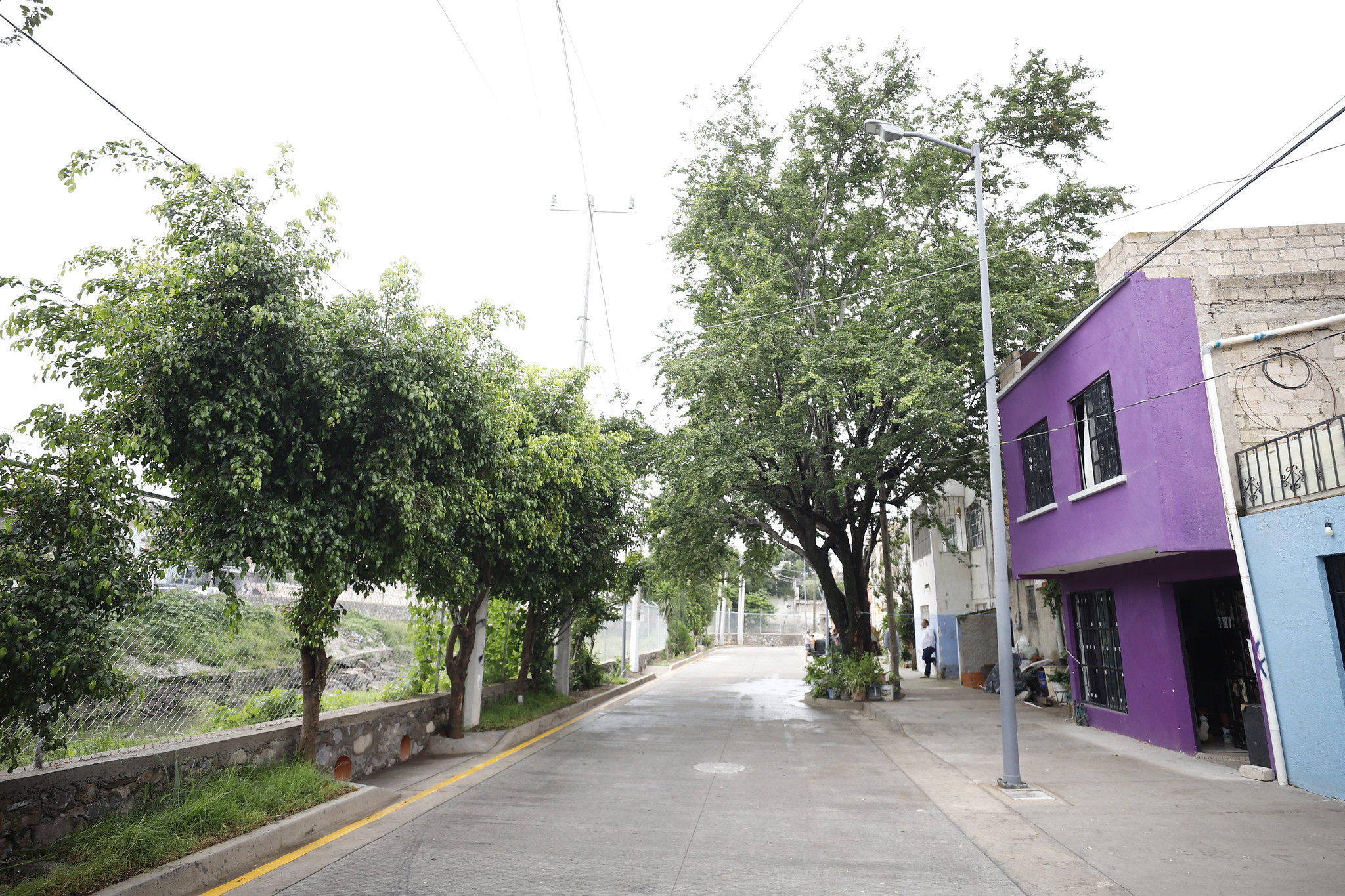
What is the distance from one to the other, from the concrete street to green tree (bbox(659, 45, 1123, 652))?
6.12 m

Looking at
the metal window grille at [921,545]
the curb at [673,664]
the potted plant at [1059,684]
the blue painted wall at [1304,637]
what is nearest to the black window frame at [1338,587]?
the blue painted wall at [1304,637]

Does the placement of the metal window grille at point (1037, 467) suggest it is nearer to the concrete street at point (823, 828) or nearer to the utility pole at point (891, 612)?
the concrete street at point (823, 828)

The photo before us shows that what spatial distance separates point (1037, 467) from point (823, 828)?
9383mm

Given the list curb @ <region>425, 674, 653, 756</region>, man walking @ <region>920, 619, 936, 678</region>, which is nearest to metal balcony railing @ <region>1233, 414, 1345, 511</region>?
curb @ <region>425, 674, 653, 756</region>

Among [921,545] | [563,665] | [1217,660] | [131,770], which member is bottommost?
[131,770]

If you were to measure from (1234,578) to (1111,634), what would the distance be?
275 cm

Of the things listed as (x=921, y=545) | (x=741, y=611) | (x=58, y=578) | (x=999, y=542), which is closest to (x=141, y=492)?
(x=58, y=578)

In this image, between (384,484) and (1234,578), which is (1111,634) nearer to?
(1234,578)

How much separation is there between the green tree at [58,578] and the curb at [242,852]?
1.07 meters

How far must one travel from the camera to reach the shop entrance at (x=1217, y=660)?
37.4 feet

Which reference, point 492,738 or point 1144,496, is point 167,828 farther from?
point 1144,496

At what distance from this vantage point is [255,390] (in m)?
6.60

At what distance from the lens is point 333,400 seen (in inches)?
270

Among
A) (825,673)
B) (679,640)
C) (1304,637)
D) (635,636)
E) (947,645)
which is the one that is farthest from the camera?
A: (679,640)
